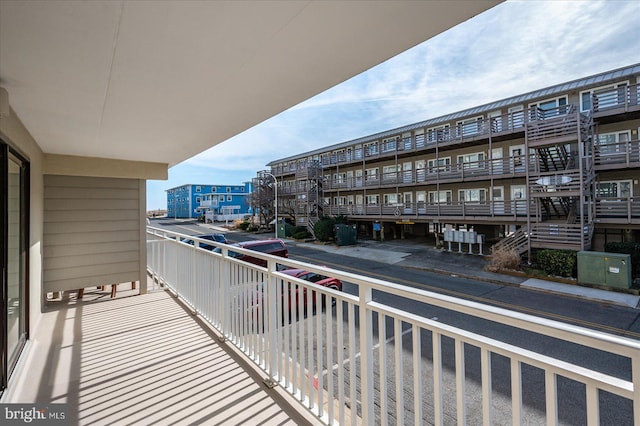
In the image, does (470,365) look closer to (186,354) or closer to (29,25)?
(186,354)

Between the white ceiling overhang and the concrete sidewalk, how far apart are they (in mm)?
9665

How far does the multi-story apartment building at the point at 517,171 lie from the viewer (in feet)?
37.5

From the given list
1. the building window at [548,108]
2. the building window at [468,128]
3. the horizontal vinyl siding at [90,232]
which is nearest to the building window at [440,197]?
the building window at [468,128]

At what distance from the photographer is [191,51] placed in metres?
1.79

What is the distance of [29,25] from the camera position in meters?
1.47

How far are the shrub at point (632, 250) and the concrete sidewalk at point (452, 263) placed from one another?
267 cm

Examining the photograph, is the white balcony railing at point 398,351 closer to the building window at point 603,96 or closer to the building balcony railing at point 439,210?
the building balcony railing at point 439,210

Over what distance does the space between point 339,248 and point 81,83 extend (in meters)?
15.7

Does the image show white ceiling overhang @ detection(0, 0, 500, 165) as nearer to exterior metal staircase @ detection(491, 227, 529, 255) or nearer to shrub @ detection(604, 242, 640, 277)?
exterior metal staircase @ detection(491, 227, 529, 255)

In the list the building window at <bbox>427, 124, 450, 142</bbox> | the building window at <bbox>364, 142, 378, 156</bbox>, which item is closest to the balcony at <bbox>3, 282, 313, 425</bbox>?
the building window at <bbox>427, 124, 450, 142</bbox>

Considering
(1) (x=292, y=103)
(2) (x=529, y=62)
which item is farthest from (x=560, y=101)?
(1) (x=292, y=103)

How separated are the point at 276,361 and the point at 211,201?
47.4 m

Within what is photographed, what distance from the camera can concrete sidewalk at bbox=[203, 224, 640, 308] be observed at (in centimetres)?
816

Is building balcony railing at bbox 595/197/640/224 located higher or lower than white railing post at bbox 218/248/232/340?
higher
